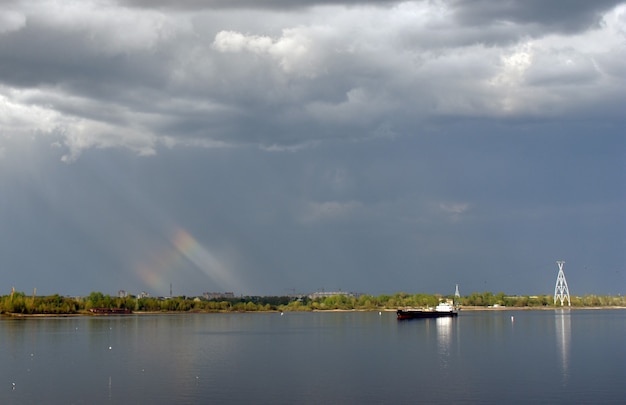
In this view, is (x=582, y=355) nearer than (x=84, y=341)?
Yes

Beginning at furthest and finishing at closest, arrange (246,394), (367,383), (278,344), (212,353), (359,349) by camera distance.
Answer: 1. (278,344)
2. (359,349)
3. (212,353)
4. (367,383)
5. (246,394)

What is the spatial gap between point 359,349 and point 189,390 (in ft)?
154

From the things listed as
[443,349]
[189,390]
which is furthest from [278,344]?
[189,390]

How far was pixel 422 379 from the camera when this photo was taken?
70.2 meters

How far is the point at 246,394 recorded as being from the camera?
6228cm

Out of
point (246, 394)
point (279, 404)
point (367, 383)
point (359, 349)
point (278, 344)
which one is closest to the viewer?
point (279, 404)

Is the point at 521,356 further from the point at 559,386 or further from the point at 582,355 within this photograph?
the point at 559,386

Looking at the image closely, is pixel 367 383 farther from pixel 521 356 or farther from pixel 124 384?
pixel 521 356

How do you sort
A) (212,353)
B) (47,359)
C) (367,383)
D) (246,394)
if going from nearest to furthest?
(246,394), (367,383), (47,359), (212,353)

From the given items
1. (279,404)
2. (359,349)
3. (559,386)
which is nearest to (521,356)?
(359,349)

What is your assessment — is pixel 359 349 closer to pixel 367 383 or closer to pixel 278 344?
pixel 278 344

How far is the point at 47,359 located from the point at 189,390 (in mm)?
37926

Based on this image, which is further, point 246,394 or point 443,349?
point 443,349

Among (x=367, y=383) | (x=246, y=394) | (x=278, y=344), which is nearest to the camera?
(x=246, y=394)
